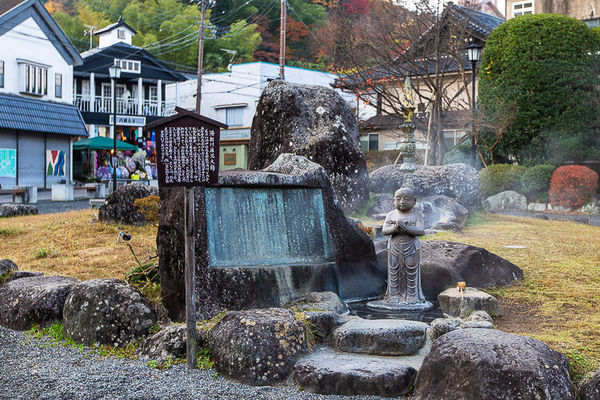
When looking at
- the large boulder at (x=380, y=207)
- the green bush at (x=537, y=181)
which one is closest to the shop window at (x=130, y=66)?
the green bush at (x=537, y=181)

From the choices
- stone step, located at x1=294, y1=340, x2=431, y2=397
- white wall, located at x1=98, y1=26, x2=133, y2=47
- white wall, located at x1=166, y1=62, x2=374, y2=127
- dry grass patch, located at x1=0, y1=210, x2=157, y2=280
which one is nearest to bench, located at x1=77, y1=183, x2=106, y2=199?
white wall, located at x1=166, y1=62, x2=374, y2=127

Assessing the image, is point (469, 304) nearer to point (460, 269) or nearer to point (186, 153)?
point (460, 269)

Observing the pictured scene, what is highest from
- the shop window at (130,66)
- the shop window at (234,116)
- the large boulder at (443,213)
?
the shop window at (130,66)

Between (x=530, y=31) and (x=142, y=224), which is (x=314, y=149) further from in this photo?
(x=530, y=31)

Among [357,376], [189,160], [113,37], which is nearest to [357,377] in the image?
[357,376]

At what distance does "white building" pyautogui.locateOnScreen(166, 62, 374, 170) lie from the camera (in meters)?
38.3

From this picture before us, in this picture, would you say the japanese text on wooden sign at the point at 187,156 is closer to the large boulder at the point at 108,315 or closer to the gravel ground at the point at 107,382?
the large boulder at the point at 108,315

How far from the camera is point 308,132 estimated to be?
44.8ft

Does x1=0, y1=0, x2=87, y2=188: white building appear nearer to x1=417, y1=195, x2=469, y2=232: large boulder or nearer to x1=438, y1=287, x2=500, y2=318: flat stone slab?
x1=417, y1=195, x2=469, y2=232: large boulder

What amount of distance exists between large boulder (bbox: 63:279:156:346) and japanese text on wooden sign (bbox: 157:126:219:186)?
1482 millimetres

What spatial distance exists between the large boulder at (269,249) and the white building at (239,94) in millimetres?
29507

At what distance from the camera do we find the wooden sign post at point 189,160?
565 centimetres

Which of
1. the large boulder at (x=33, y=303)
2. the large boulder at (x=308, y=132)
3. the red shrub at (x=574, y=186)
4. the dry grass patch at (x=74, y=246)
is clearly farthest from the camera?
the red shrub at (x=574, y=186)

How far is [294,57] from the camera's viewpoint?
43.5 metres
